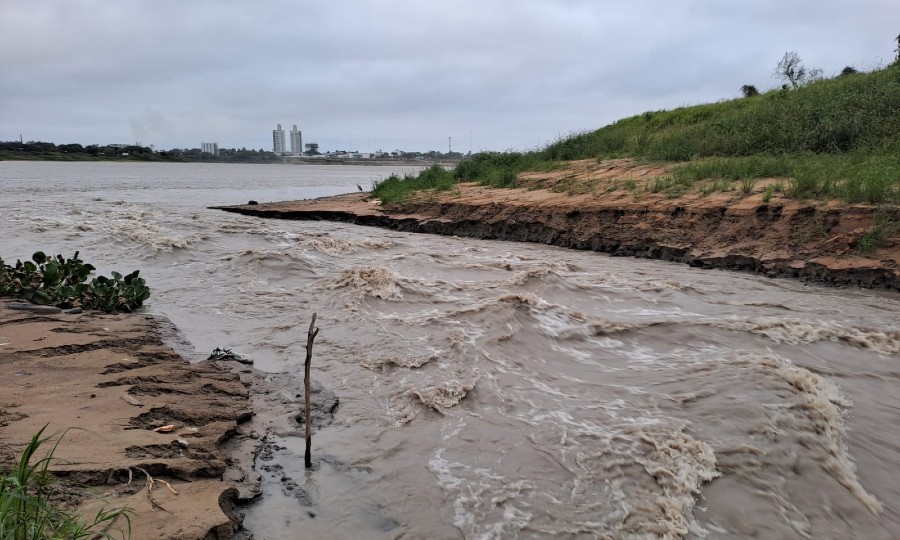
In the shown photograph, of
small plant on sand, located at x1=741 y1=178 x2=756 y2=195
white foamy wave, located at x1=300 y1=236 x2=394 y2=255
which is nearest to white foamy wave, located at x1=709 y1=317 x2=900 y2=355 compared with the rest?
small plant on sand, located at x1=741 y1=178 x2=756 y2=195

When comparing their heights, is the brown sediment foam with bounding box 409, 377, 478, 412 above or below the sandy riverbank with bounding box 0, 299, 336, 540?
below

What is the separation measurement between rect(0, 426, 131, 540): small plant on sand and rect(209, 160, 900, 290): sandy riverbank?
8.92 m

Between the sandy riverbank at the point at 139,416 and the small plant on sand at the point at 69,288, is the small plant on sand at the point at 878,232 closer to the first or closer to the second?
the sandy riverbank at the point at 139,416

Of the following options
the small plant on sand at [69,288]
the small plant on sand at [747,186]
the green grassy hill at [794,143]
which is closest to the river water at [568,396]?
the small plant on sand at [69,288]

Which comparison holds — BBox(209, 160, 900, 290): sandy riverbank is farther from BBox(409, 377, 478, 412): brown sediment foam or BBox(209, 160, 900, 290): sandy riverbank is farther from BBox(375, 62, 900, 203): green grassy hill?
BBox(409, 377, 478, 412): brown sediment foam

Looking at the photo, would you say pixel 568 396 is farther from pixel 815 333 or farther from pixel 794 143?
pixel 794 143

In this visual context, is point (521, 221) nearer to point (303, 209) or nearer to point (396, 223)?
point (396, 223)

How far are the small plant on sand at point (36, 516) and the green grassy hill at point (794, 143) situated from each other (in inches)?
388

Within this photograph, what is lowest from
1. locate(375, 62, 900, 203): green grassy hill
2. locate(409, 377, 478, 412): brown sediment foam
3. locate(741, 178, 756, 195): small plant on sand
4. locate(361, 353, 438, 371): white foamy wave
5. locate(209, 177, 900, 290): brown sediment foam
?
locate(409, 377, 478, 412): brown sediment foam

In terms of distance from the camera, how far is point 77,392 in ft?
12.8

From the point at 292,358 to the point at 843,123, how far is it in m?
12.1

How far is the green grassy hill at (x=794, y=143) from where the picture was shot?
30.0 ft

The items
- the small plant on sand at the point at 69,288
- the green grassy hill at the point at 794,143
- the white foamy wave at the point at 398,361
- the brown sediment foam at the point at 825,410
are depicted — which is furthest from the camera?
the green grassy hill at the point at 794,143

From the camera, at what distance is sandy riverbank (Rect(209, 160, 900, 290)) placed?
8055mm
